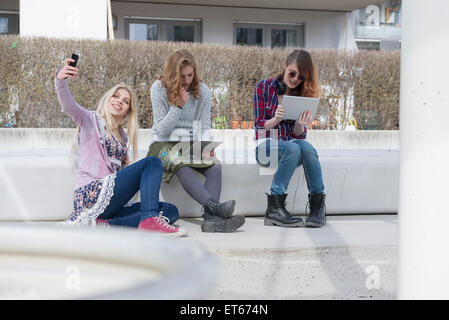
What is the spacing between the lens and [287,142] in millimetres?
4828

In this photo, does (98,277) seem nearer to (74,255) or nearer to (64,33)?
(74,255)

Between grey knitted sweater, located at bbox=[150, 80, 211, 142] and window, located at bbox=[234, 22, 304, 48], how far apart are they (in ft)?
42.7

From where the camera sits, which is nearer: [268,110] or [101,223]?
[101,223]

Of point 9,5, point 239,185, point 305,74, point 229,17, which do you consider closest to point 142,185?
point 239,185

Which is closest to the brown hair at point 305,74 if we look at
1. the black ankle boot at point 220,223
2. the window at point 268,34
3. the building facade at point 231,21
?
the black ankle boot at point 220,223

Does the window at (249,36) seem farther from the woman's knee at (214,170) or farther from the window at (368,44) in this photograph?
the woman's knee at (214,170)

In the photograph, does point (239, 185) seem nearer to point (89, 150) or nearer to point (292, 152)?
point (292, 152)

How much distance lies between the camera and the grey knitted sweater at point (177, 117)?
15.4ft

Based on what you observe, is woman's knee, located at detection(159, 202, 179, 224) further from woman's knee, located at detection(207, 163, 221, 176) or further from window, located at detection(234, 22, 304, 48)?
window, located at detection(234, 22, 304, 48)

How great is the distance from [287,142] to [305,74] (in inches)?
23.0

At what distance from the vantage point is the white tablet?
475 centimetres

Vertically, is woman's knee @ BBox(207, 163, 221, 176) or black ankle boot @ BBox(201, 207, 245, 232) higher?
woman's knee @ BBox(207, 163, 221, 176)

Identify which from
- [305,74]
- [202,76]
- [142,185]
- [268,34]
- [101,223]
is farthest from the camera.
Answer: [268,34]

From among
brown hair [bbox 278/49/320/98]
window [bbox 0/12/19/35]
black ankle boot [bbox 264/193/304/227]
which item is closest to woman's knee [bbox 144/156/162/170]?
black ankle boot [bbox 264/193/304/227]
